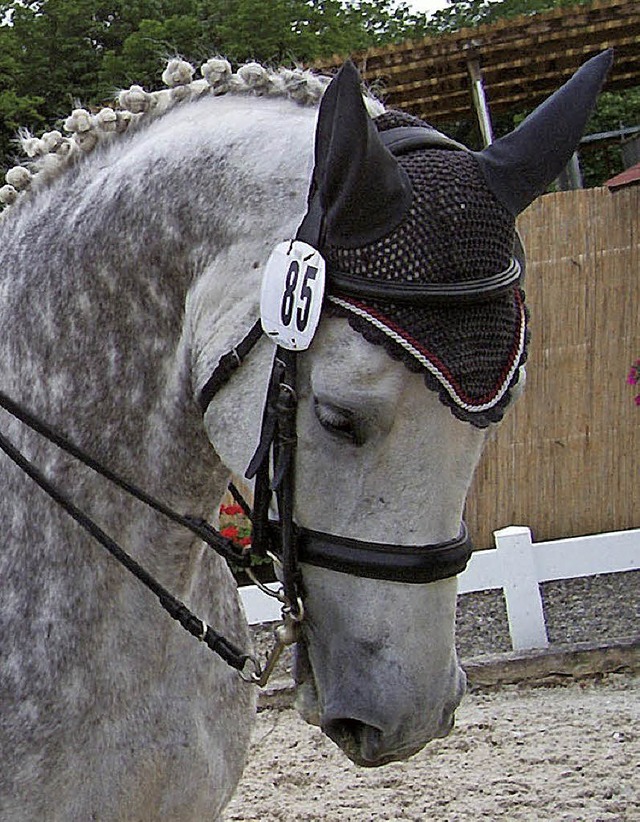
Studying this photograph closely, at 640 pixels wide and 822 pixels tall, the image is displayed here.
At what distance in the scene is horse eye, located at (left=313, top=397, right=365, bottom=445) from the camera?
4.95 feet

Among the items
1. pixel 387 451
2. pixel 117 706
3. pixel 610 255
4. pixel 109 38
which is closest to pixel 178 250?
pixel 387 451

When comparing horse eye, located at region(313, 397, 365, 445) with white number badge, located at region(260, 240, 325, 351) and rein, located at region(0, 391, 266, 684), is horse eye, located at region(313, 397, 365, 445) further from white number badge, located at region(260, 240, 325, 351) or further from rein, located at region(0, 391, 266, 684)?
rein, located at region(0, 391, 266, 684)

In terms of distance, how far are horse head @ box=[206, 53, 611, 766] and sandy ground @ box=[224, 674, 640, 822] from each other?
252 centimetres

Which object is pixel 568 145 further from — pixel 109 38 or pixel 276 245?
pixel 109 38

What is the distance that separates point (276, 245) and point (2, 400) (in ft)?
2.09

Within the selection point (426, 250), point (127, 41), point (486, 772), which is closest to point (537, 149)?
point (426, 250)

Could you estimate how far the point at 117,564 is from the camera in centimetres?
189

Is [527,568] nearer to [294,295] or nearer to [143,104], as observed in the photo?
[143,104]

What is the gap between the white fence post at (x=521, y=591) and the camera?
17.2 feet

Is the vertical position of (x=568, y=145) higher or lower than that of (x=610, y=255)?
higher

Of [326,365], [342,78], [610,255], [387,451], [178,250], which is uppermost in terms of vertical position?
[342,78]

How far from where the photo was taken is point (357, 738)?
160 cm

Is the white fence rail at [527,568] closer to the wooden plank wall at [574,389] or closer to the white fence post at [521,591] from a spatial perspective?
the white fence post at [521,591]

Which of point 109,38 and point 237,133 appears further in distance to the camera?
point 109,38
